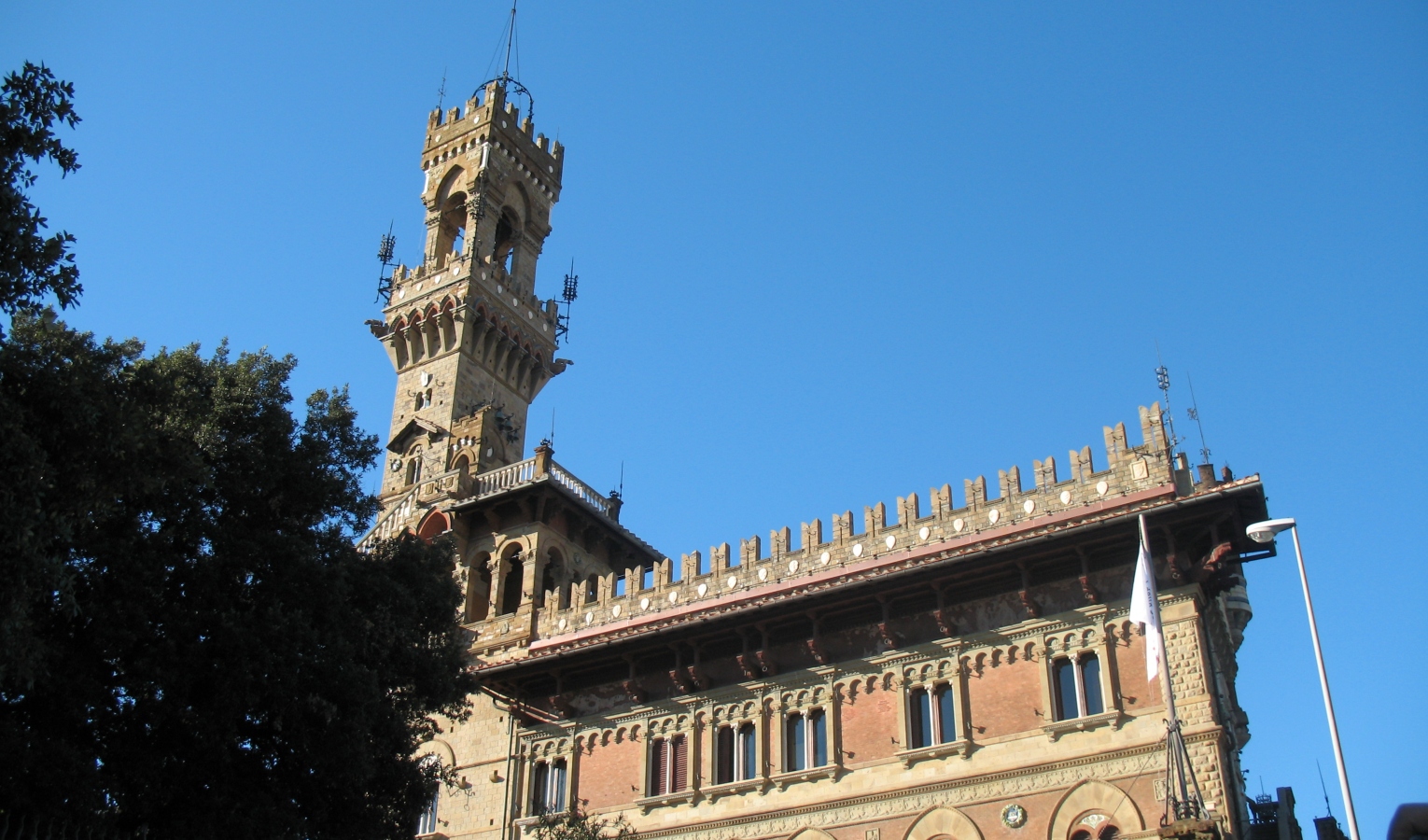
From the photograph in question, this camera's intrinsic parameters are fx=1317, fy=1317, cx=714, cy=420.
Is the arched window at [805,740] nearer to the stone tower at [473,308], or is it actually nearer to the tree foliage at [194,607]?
the tree foliage at [194,607]

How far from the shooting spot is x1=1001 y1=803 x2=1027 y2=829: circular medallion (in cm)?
2192

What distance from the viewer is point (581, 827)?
23250 millimetres

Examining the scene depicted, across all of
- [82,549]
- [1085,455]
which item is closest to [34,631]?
[82,549]

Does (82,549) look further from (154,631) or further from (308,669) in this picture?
(308,669)

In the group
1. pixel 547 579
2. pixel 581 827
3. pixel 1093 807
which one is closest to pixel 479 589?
pixel 547 579

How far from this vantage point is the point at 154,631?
17312 millimetres

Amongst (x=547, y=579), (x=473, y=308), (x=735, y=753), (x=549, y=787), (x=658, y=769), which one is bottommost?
(x=549, y=787)

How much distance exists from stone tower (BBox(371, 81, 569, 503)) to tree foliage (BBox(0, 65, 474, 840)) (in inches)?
629

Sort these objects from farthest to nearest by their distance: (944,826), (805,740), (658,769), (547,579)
Result: (547,579) < (658,769) < (805,740) < (944,826)

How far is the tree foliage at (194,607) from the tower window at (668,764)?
6.60 m

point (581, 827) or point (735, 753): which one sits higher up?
point (735, 753)

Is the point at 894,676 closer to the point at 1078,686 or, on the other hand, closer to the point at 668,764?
the point at 1078,686

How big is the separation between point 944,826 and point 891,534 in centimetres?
572

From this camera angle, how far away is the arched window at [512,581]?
34438 mm
